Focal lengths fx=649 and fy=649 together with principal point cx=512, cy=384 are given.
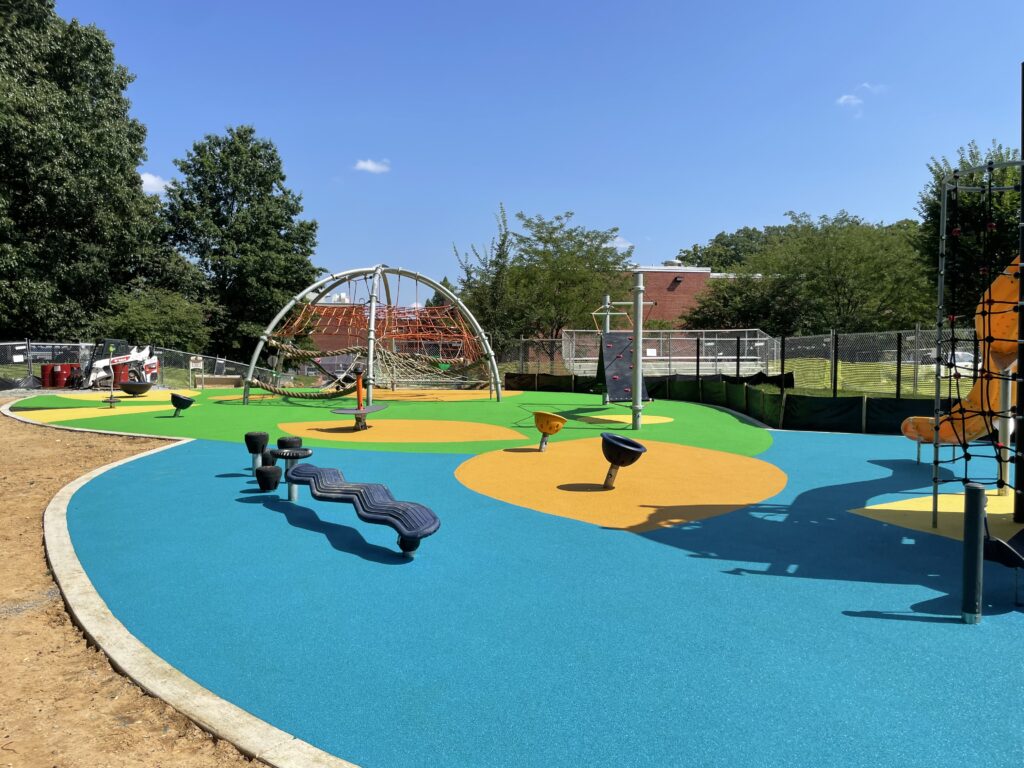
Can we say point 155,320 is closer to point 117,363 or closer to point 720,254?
point 117,363

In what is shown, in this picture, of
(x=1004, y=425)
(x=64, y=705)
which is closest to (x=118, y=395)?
(x=64, y=705)

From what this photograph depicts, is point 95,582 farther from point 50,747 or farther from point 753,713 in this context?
point 753,713

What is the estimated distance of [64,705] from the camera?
12.3 ft

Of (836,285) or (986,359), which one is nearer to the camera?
(986,359)

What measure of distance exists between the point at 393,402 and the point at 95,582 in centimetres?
1902

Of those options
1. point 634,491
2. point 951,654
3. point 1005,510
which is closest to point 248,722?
point 951,654

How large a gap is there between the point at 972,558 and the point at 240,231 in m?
45.3

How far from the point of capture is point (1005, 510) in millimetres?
8016

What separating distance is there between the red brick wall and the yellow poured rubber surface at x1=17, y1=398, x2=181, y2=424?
4423cm

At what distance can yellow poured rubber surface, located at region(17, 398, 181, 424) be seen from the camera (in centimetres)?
1823

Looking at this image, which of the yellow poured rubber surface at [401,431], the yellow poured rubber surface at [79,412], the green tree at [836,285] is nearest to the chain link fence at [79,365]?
the yellow poured rubber surface at [79,412]

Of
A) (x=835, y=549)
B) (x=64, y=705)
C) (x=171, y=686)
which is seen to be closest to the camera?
(x=64, y=705)

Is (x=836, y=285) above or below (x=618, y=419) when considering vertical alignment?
above

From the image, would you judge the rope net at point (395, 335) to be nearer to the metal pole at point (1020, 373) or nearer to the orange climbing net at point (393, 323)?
the orange climbing net at point (393, 323)
